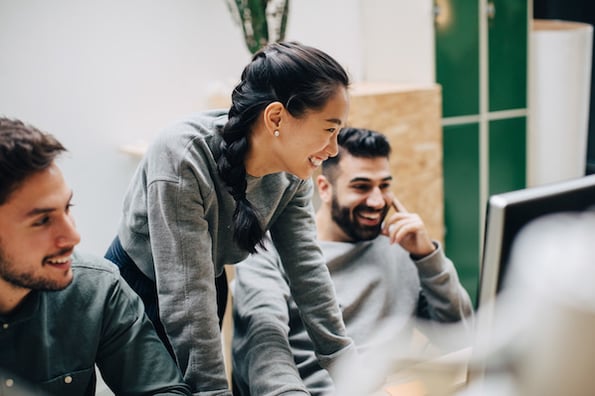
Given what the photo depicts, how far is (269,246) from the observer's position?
A: 6.06 feet

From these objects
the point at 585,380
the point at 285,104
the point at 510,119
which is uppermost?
the point at 285,104

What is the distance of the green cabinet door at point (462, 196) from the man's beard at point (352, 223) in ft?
4.30

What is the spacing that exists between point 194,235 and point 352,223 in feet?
2.75

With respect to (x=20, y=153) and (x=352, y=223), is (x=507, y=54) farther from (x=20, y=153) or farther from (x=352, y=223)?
(x=20, y=153)

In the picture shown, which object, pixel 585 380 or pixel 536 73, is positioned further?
pixel 536 73

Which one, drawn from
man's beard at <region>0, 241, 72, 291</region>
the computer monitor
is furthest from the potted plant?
the computer monitor

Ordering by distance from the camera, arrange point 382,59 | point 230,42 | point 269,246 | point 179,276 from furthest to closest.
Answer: point 382,59 → point 230,42 → point 269,246 → point 179,276

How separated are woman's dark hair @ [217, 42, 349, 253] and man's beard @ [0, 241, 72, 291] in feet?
1.16

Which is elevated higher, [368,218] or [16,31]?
[16,31]

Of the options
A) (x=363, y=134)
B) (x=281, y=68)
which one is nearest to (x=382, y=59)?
(x=363, y=134)

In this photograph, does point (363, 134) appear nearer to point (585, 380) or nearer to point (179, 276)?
point (179, 276)

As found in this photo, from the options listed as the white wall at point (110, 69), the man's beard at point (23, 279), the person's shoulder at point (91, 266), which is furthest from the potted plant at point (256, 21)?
the man's beard at point (23, 279)

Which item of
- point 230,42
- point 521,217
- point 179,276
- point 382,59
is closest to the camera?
point 521,217

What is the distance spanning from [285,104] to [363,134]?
76cm
